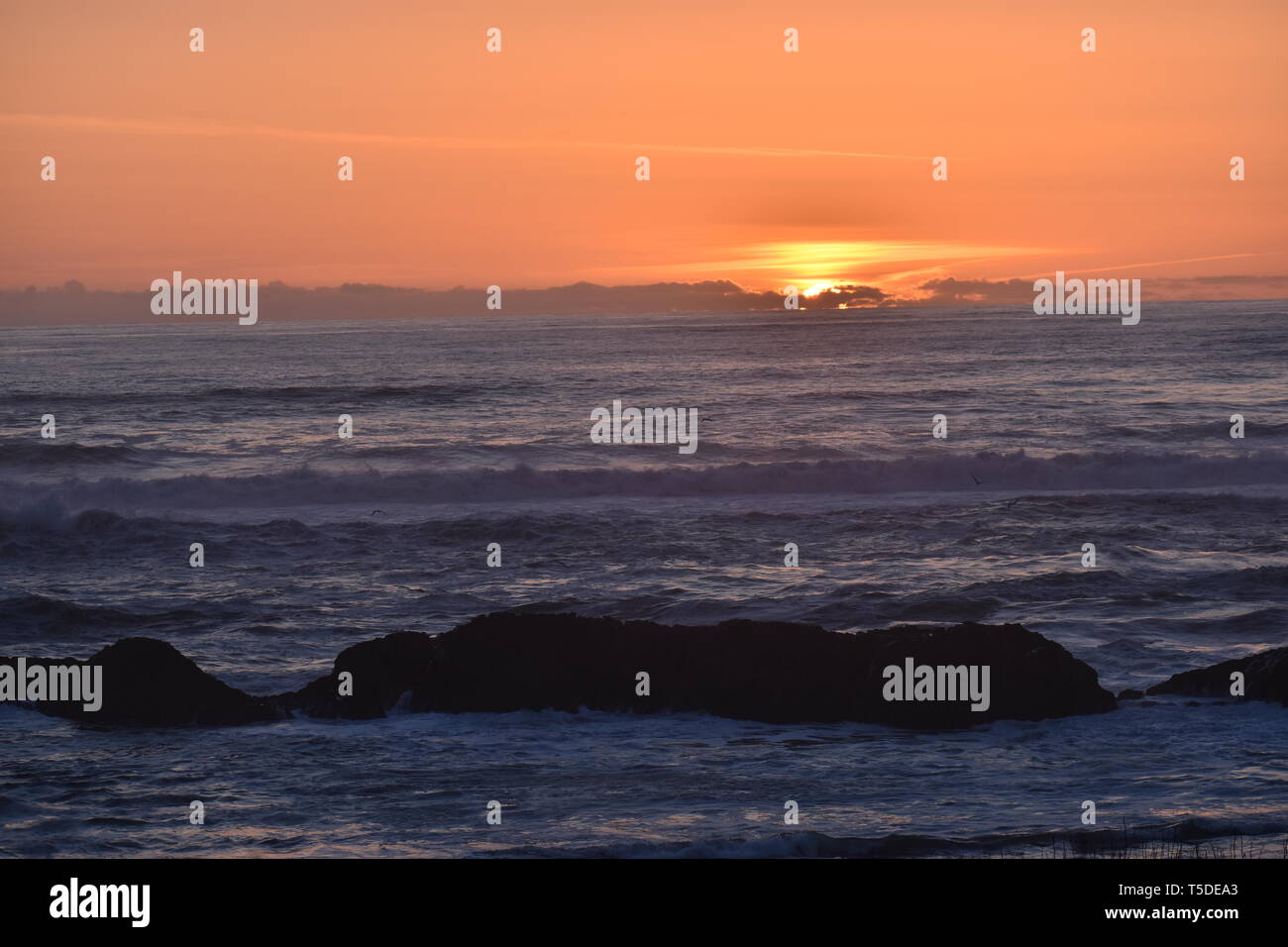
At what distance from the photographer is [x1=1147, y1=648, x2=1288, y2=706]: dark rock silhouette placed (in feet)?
35.1

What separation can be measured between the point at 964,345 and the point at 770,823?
64.8 m

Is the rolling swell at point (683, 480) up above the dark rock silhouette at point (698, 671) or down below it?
above

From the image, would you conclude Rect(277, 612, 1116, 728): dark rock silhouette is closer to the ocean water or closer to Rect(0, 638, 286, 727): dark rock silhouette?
the ocean water

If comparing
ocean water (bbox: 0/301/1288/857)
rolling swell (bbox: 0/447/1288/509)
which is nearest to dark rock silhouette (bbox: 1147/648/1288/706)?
ocean water (bbox: 0/301/1288/857)

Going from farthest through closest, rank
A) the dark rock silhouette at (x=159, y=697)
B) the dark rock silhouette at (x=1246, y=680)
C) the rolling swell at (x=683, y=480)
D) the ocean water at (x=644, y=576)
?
1. the rolling swell at (x=683, y=480)
2. the dark rock silhouette at (x=159, y=697)
3. the dark rock silhouette at (x=1246, y=680)
4. the ocean water at (x=644, y=576)

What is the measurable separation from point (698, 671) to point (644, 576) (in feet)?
24.0

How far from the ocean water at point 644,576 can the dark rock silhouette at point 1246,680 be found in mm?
284

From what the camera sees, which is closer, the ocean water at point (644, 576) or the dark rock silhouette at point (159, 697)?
the ocean water at point (644, 576)

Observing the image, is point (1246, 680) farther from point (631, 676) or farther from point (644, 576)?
point (644, 576)

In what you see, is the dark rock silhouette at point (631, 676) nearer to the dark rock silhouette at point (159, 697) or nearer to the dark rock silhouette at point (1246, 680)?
the dark rock silhouette at point (159, 697)

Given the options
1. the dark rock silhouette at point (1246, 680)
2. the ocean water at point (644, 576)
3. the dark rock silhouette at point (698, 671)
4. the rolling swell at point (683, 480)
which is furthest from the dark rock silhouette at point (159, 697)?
the rolling swell at point (683, 480)

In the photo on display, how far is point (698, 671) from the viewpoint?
11.2m

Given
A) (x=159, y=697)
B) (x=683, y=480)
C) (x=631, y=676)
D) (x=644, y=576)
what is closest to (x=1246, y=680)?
(x=631, y=676)

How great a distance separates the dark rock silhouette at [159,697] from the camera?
35.4 ft
